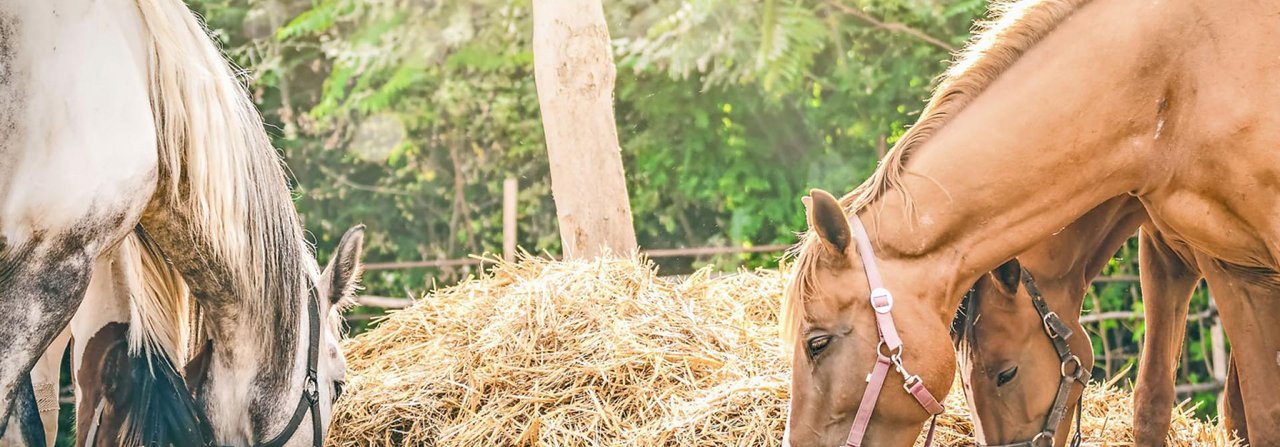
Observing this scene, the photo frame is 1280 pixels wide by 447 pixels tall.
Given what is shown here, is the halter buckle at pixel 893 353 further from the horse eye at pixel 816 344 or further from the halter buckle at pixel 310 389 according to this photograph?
the halter buckle at pixel 310 389

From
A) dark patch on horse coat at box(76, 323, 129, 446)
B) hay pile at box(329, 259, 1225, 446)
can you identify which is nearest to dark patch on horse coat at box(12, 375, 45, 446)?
dark patch on horse coat at box(76, 323, 129, 446)

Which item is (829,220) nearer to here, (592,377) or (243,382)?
(592,377)

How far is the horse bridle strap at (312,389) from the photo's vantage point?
3.24 meters

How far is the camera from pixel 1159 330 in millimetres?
3543

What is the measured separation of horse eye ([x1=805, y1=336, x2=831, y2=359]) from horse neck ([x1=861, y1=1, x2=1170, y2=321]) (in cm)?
22

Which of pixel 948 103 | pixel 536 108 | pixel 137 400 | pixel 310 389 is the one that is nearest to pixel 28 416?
pixel 137 400

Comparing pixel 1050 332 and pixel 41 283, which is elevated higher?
pixel 1050 332

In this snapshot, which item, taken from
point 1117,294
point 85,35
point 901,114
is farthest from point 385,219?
point 85,35

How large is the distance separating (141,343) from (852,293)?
2.02 m

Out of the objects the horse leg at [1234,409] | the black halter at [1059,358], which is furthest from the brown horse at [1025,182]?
the horse leg at [1234,409]

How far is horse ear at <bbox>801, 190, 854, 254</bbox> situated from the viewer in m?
2.46

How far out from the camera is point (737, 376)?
12.0 feet

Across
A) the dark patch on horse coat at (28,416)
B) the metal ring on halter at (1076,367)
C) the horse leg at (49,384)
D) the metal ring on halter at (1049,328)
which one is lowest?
the horse leg at (49,384)

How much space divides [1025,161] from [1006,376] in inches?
31.0
